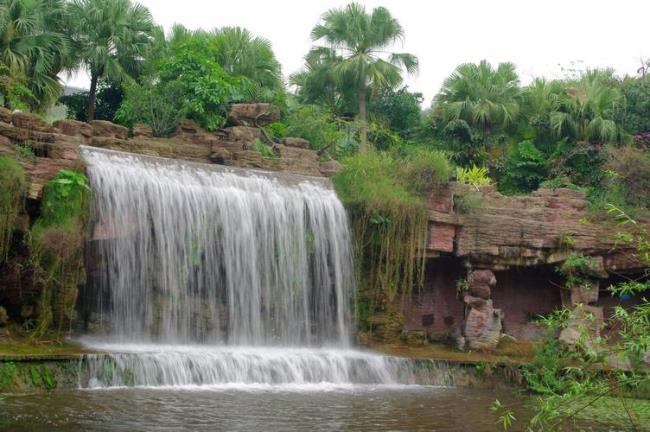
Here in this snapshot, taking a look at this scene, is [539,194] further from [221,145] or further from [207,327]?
[207,327]

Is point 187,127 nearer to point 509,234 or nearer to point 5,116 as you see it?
point 5,116

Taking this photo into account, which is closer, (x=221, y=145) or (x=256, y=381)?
(x=256, y=381)

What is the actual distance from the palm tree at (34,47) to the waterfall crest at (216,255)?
9829 mm

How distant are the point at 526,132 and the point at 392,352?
18.3m

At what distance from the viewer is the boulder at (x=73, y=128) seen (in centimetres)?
1992

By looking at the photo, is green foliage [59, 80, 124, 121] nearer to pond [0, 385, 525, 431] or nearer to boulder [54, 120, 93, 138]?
boulder [54, 120, 93, 138]

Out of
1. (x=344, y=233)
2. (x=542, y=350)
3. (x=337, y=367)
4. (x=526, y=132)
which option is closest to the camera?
(x=337, y=367)

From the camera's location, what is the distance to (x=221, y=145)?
23.9 metres

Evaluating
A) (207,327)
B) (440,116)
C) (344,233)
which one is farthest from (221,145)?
(440,116)

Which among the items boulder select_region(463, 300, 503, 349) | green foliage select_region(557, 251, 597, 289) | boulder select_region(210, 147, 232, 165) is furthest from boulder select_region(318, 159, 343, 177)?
green foliage select_region(557, 251, 597, 289)

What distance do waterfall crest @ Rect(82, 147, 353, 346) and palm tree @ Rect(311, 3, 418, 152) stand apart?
15260mm

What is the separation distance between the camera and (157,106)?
2716 centimetres

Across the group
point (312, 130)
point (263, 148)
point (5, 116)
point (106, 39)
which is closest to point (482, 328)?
point (263, 148)

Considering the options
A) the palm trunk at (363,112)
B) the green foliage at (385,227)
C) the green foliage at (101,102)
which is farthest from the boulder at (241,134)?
the green foliage at (101,102)
